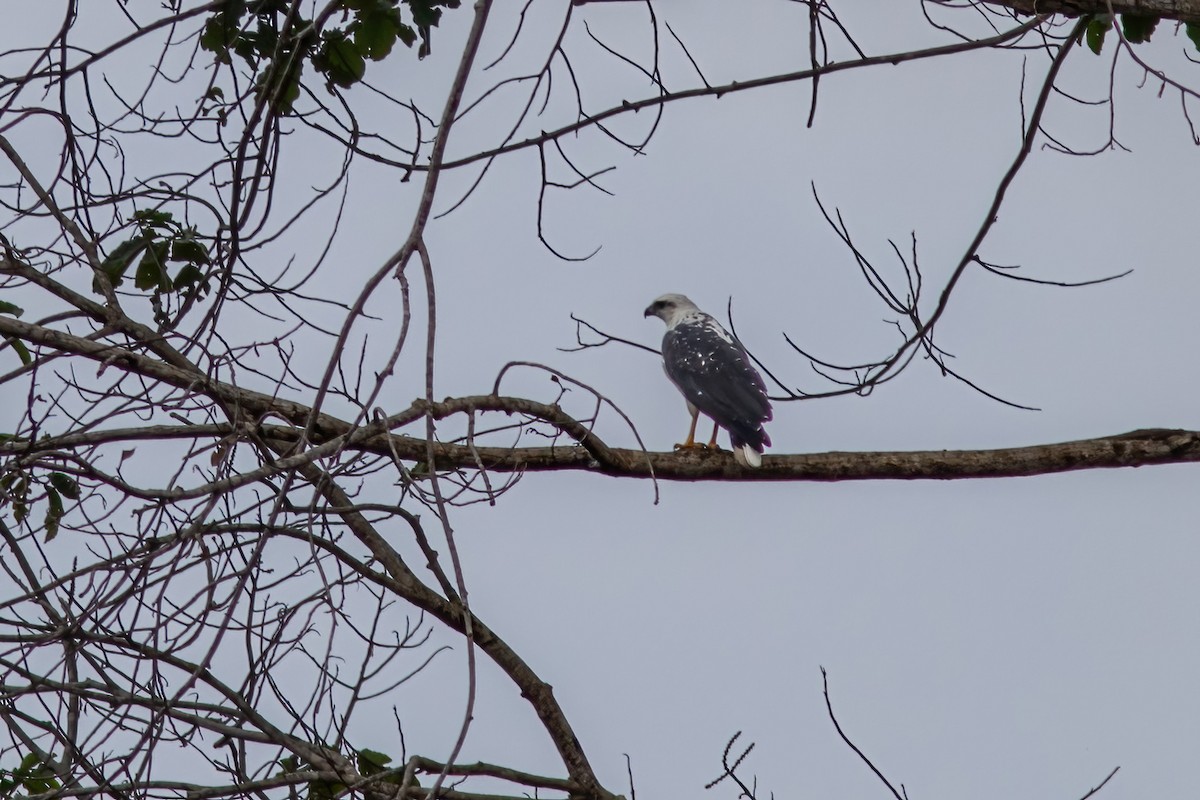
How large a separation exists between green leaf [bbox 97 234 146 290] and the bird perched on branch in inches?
92.2

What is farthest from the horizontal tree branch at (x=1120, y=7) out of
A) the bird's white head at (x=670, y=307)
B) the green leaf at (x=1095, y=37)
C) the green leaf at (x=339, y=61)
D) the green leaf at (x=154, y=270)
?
the bird's white head at (x=670, y=307)

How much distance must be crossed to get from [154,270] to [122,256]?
0.11 m

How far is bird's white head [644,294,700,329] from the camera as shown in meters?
8.23

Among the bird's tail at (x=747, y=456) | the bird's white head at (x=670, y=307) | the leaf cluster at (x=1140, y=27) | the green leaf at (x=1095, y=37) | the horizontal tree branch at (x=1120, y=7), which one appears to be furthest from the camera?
Answer: the bird's white head at (x=670, y=307)

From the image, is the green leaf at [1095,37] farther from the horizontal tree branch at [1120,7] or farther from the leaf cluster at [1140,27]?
the horizontal tree branch at [1120,7]

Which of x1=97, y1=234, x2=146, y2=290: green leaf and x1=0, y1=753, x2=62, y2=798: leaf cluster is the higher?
x1=97, y1=234, x2=146, y2=290: green leaf

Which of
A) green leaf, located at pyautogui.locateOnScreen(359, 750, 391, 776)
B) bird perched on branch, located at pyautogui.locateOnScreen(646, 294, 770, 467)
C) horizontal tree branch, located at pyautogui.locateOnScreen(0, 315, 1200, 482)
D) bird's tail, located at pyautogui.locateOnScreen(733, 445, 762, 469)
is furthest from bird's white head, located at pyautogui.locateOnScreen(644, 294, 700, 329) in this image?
green leaf, located at pyautogui.locateOnScreen(359, 750, 391, 776)

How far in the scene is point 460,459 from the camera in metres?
4.08

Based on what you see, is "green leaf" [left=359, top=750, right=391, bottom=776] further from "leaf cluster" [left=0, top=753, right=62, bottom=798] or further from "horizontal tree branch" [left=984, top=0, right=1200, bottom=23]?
"horizontal tree branch" [left=984, top=0, right=1200, bottom=23]

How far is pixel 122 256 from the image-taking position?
3879 millimetres

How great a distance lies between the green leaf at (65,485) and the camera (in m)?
4.12

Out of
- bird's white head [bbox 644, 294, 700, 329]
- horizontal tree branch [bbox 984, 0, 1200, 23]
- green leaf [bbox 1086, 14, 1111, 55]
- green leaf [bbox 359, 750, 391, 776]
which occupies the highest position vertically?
bird's white head [bbox 644, 294, 700, 329]

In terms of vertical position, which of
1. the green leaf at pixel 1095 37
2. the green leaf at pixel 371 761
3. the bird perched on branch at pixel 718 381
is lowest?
the green leaf at pixel 371 761

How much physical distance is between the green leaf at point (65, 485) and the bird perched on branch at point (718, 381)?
2412mm
